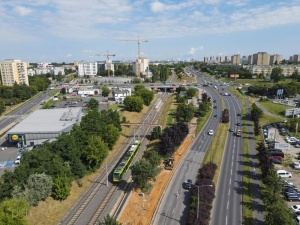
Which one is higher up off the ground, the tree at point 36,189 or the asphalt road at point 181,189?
the tree at point 36,189

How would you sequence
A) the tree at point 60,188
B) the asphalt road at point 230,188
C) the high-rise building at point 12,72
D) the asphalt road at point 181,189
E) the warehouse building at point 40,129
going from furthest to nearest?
the high-rise building at point 12,72 < the warehouse building at point 40,129 < the tree at point 60,188 < the asphalt road at point 181,189 < the asphalt road at point 230,188

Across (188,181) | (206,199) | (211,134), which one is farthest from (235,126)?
(206,199)

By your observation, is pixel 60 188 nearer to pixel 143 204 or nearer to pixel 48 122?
pixel 143 204

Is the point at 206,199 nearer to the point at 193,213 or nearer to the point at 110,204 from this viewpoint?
A: the point at 193,213

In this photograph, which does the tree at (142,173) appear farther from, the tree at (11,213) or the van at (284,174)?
the van at (284,174)

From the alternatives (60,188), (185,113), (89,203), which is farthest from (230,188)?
(185,113)

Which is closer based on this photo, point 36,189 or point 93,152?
point 36,189

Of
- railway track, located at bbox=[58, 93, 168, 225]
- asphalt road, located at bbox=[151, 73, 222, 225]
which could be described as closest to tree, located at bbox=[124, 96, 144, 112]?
asphalt road, located at bbox=[151, 73, 222, 225]

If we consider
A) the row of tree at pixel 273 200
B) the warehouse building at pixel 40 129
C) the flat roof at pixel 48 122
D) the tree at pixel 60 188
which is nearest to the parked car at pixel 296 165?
the row of tree at pixel 273 200
